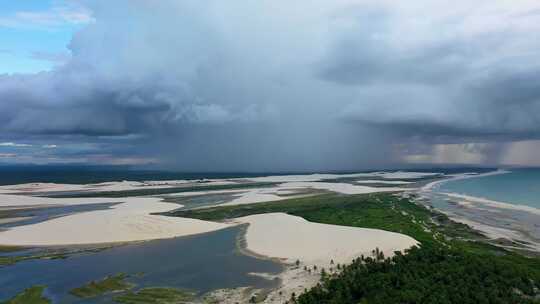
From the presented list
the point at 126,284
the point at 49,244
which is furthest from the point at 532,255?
the point at 49,244

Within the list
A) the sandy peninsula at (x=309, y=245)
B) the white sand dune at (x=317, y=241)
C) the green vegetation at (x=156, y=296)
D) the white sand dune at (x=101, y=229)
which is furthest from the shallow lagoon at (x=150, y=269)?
the white sand dune at (x=101, y=229)

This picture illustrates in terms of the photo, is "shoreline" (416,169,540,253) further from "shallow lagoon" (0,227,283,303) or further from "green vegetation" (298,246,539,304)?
"shallow lagoon" (0,227,283,303)

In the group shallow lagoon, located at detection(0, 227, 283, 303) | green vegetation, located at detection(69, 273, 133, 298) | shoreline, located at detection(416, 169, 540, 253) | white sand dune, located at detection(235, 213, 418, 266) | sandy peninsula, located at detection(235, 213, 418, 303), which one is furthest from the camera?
shoreline, located at detection(416, 169, 540, 253)

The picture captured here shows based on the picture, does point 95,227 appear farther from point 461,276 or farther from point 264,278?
point 461,276

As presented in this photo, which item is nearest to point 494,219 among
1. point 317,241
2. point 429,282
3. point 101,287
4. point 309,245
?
point 317,241

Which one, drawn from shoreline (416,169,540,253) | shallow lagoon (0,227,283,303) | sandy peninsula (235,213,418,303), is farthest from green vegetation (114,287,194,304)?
shoreline (416,169,540,253)

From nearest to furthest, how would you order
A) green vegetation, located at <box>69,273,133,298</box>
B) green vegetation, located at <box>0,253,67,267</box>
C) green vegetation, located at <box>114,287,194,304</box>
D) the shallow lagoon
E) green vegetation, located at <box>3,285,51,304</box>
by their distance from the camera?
green vegetation, located at <box>114,287,194,304</box>, green vegetation, located at <box>3,285,51,304</box>, green vegetation, located at <box>69,273,133,298</box>, the shallow lagoon, green vegetation, located at <box>0,253,67,267</box>
